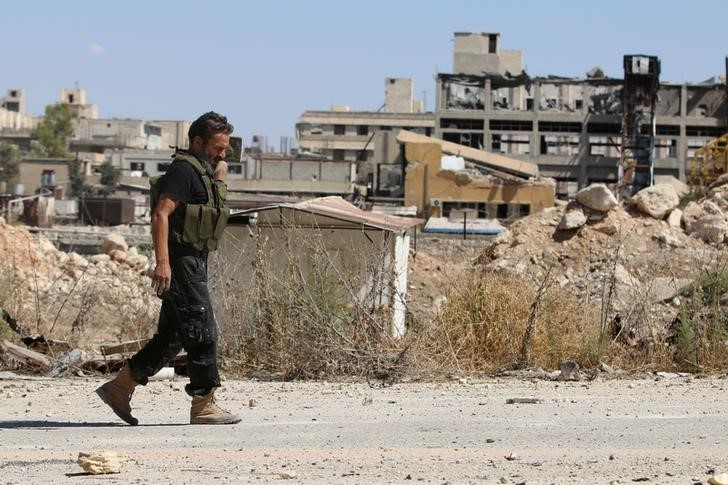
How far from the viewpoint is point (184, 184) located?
7496 millimetres

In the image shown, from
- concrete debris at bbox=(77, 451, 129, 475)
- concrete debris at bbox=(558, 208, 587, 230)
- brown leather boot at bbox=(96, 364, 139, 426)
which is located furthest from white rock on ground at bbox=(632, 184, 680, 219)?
concrete debris at bbox=(77, 451, 129, 475)

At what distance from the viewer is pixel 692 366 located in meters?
10.1

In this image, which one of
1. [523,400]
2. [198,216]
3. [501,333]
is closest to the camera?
[198,216]

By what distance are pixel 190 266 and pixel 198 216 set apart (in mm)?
300

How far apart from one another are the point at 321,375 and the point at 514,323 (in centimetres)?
163

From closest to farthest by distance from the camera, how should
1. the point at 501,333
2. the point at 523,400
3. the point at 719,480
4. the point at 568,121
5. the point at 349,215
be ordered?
the point at 719,480 < the point at 523,400 < the point at 501,333 < the point at 349,215 < the point at 568,121

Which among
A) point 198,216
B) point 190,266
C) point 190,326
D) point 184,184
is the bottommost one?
point 190,326

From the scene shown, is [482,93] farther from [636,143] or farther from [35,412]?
[35,412]

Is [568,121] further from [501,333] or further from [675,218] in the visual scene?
[501,333]

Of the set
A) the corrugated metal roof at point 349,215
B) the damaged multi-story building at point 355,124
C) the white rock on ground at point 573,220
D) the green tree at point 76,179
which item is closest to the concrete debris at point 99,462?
the corrugated metal roof at point 349,215

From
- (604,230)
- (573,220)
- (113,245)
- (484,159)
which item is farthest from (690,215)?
(484,159)

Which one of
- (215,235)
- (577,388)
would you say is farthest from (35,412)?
(577,388)

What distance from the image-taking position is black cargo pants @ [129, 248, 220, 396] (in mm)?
7531

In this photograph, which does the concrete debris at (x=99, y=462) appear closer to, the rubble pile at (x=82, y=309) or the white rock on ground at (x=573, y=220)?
the rubble pile at (x=82, y=309)
